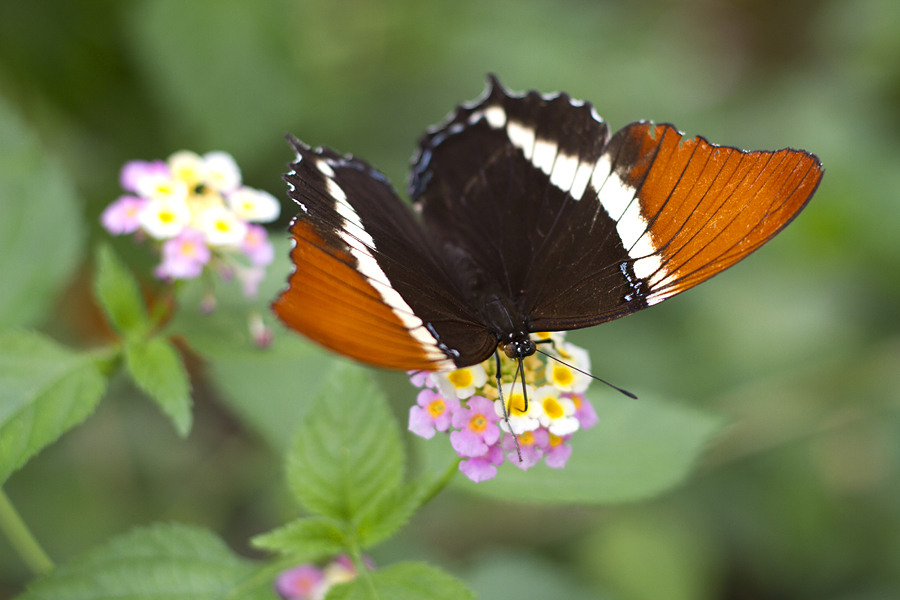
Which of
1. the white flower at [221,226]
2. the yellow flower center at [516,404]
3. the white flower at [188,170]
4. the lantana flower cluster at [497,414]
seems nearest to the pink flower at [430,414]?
the lantana flower cluster at [497,414]

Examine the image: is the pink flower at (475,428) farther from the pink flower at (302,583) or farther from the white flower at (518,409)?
the pink flower at (302,583)

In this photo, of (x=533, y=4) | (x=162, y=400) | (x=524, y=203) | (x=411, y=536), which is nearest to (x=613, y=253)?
(x=524, y=203)

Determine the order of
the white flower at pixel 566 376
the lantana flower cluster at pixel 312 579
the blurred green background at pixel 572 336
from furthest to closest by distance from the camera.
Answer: the blurred green background at pixel 572 336 → the lantana flower cluster at pixel 312 579 → the white flower at pixel 566 376

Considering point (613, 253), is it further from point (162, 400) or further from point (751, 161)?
point (162, 400)

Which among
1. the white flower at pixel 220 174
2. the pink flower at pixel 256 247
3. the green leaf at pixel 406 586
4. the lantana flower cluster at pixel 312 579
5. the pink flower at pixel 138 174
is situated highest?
the white flower at pixel 220 174

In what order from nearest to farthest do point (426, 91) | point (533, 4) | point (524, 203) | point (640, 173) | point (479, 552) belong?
point (640, 173)
point (524, 203)
point (479, 552)
point (426, 91)
point (533, 4)

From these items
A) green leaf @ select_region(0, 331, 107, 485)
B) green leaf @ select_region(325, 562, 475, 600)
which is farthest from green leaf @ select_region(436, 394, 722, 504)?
green leaf @ select_region(0, 331, 107, 485)
